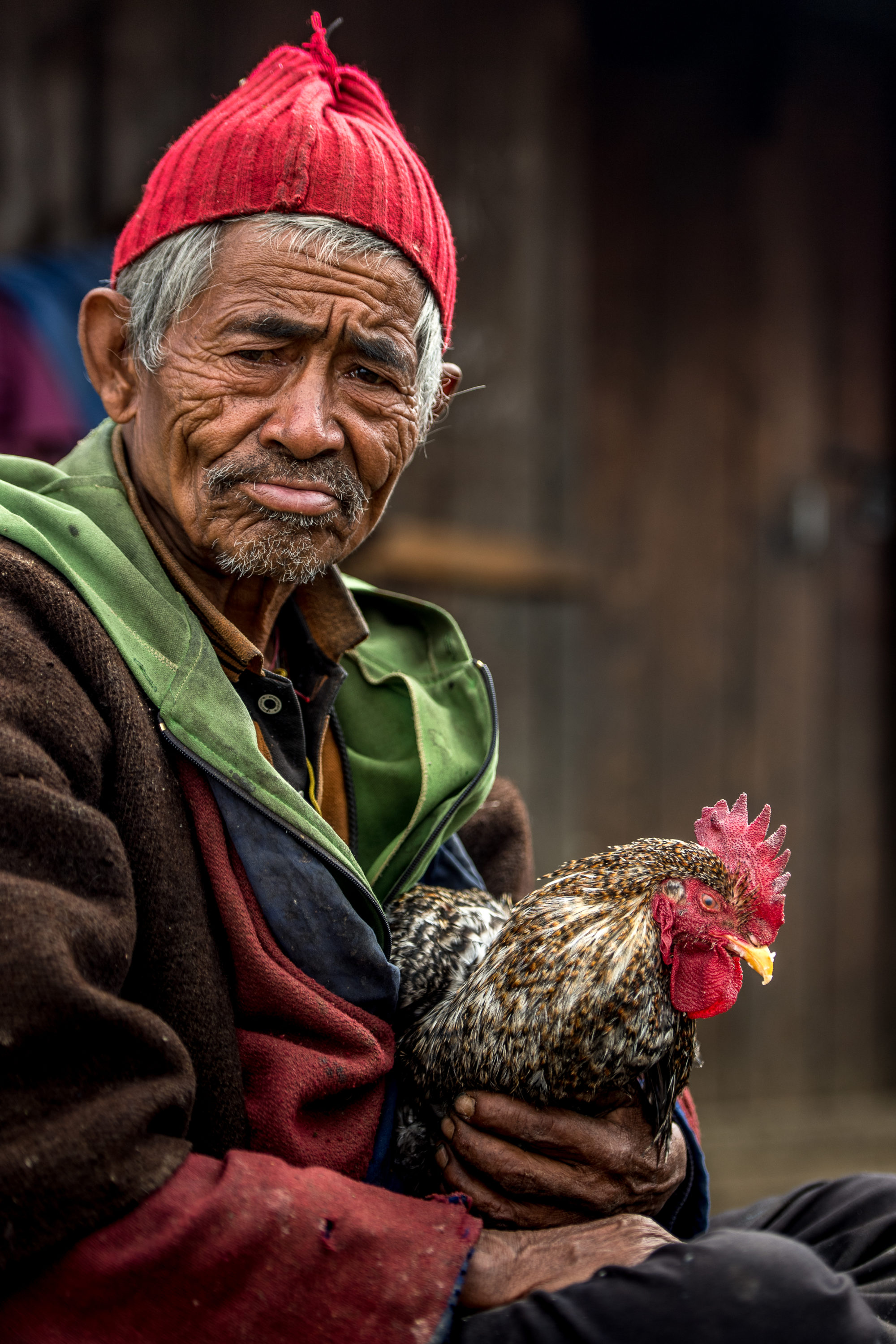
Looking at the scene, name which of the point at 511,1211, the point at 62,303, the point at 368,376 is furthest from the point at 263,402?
the point at 62,303

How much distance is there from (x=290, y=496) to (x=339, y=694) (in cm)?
55

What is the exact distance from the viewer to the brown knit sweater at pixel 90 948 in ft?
4.11

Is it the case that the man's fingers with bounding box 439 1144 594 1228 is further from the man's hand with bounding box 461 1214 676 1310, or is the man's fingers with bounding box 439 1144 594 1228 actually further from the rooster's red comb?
the rooster's red comb

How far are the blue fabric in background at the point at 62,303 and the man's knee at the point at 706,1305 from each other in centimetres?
285

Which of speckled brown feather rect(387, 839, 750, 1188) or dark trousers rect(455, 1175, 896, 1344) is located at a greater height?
speckled brown feather rect(387, 839, 750, 1188)

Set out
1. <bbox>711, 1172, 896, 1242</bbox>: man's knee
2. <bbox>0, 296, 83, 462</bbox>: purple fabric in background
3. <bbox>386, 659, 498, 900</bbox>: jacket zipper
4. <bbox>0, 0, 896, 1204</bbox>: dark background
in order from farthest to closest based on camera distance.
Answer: <bbox>0, 0, 896, 1204</bbox>: dark background < <bbox>0, 296, 83, 462</bbox>: purple fabric in background < <bbox>386, 659, 498, 900</bbox>: jacket zipper < <bbox>711, 1172, 896, 1242</bbox>: man's knee

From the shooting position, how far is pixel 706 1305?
133cm

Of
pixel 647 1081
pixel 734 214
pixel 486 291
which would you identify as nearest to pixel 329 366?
pixel 647 1081

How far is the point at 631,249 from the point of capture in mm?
4852

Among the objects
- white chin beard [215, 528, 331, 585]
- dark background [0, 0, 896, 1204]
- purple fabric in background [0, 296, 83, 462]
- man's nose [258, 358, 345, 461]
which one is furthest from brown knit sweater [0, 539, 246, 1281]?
dark background [0, 0, 896, 1204]

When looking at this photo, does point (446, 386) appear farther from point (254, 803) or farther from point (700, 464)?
point (700, 464)

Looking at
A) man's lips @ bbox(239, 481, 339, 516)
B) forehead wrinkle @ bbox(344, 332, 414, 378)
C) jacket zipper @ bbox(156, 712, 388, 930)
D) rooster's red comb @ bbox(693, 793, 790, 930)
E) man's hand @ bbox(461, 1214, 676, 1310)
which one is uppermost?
forehead wrinkle @ bbox(344, 332, 414, 378)

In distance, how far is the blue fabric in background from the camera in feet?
11.3

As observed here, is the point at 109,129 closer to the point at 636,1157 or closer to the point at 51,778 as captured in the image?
the point at 51,778
